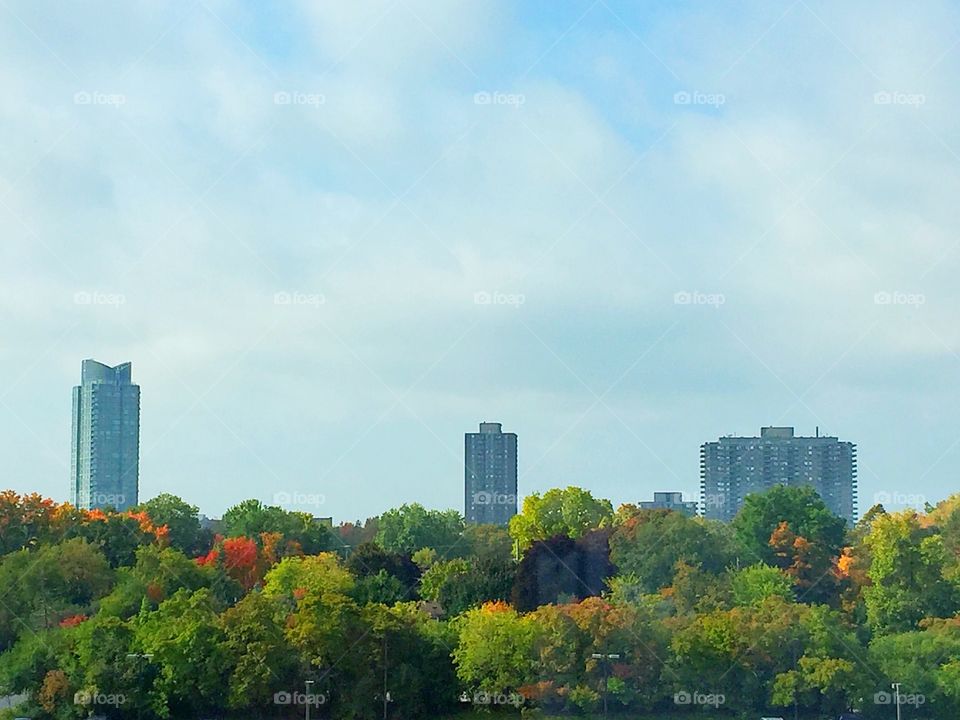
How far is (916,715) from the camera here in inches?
1582

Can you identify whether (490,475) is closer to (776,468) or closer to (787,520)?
(776,468)

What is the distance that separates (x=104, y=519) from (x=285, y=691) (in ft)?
54.8

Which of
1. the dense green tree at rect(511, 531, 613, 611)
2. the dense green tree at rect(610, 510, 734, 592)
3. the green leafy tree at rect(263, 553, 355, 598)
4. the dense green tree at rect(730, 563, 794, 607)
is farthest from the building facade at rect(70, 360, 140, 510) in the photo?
the dense green tree at rect(730, 563, 794, 607)

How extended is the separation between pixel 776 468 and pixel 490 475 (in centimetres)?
1670

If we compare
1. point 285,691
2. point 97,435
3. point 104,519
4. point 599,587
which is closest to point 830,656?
point 599,587

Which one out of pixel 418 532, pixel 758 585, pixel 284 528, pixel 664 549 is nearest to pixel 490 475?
pixel 418 532

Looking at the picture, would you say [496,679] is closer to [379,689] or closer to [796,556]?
[379,689]

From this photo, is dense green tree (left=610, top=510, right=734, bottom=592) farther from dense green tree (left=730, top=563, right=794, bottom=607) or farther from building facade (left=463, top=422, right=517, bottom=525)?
building facade (left=463, top=422, right=517, bottom=525)

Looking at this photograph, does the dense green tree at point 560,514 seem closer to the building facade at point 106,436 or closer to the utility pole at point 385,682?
the utility pole at point 385,682

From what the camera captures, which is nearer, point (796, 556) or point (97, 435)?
point (796, 556)

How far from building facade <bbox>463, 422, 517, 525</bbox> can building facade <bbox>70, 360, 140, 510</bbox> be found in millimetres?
20577

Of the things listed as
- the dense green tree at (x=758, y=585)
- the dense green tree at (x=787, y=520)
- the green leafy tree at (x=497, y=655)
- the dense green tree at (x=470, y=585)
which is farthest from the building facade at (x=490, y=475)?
the green leafy tree at (x=497, y=655)

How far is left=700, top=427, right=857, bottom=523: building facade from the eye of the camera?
87375 mm

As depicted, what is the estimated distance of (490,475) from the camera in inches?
3656
